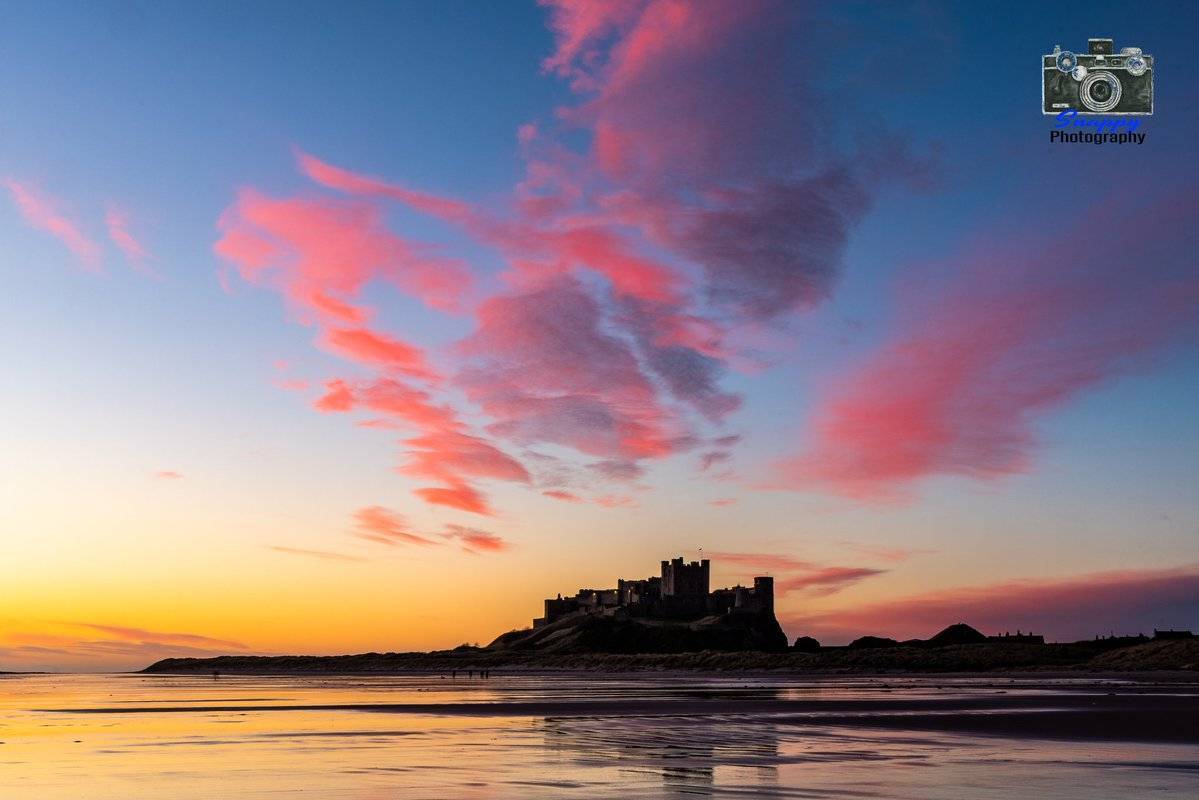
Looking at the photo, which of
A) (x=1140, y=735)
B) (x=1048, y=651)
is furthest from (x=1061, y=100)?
(x=1048, y=651)

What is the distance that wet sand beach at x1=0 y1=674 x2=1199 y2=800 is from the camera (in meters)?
20.1

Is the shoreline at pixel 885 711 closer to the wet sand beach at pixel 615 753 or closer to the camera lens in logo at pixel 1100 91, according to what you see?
the wet sand beach at pixel 615 753

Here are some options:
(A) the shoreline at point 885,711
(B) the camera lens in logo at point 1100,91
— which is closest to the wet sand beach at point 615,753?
(A) the shoreline at point 885,711

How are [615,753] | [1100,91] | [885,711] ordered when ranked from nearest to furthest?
1. [615,753]
2. [1100,91]
3. [885,711]

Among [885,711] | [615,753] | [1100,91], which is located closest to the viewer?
[615,753]

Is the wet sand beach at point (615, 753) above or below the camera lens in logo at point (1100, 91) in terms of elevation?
below

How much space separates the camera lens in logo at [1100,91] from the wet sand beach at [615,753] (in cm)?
1932

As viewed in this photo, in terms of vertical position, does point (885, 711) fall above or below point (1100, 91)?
below

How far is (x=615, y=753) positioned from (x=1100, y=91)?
86.5 ft

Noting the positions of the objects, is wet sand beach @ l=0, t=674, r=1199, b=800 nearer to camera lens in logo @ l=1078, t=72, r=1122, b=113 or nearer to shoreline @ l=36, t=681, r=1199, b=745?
shoreline @ l=36, t=681, r=1199, b=745

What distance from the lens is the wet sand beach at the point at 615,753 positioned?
20125 mm

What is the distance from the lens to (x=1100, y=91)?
3812cm

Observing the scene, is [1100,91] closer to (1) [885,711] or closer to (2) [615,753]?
(1) [885,711]

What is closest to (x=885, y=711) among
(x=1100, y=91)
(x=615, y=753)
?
(x=615, y=753)
